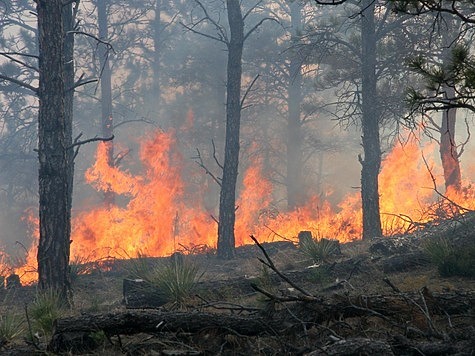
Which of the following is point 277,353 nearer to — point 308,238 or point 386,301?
point 386,301

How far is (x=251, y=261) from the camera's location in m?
13.5

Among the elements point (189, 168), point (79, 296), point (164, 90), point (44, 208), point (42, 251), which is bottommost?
point (79, 296)

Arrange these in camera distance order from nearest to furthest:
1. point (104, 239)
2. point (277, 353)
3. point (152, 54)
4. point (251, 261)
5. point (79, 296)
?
1. point (277, 353)
2. point (79, 296)
3. point (251, 261)
4. point (104, 239)
5. point (152, 54)

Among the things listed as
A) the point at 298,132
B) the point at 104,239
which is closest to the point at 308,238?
the point at 104,239

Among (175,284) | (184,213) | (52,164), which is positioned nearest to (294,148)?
(184,213)

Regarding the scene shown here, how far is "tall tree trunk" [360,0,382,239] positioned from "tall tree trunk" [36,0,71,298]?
26.3ft

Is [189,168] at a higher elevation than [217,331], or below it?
higher

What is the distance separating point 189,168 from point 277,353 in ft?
85.2

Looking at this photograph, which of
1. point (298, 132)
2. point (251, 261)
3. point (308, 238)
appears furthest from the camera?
point (298, 132)

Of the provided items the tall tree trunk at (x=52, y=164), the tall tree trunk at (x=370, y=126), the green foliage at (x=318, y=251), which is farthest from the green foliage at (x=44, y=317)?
the tall tree trunk at (x=370, y=126)

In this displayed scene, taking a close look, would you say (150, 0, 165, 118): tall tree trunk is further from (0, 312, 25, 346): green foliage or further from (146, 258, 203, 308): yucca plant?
(0, 312, 25, 346): green foliage

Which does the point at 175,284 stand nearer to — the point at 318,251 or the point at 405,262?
the point at 318,251

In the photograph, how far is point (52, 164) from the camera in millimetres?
9211

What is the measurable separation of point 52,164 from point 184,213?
19854mm
